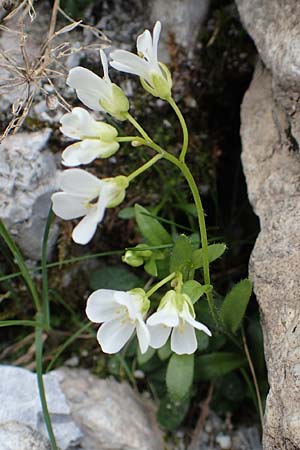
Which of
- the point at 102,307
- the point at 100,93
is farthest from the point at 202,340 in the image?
the point at 100,93

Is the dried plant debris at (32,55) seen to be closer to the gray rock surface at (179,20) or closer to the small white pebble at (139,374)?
the gray rock surface at (179,20)

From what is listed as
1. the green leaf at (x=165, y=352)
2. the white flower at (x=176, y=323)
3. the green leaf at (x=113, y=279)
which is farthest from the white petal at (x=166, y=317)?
the green leaf at (x=113, y=279)

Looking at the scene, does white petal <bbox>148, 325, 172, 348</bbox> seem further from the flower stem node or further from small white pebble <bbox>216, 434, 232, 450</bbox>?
small white pebble <bbox>216, 434, 232, 450</bbox>

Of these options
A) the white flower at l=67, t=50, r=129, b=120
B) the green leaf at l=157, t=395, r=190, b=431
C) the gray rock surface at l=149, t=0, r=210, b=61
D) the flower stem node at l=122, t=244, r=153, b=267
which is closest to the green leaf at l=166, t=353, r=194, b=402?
the green leaf at l=157, t=395, r=190, b=431

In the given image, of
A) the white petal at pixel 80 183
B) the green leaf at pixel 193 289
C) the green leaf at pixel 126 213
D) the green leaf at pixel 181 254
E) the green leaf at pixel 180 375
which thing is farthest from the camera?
the green leaf at pixel 126 213

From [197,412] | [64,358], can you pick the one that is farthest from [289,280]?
[64,358]

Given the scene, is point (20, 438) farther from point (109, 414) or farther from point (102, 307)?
point (102, 307)
